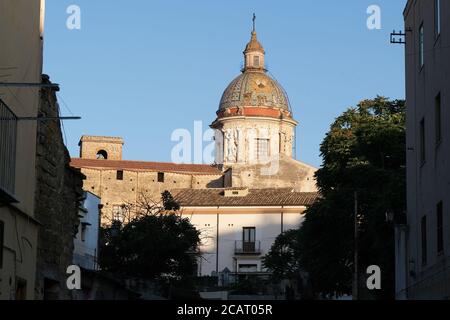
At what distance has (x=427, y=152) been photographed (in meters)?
26.7

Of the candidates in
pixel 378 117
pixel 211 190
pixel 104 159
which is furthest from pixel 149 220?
pixel 104 159

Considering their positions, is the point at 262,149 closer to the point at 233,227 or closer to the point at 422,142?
the point at 233,227

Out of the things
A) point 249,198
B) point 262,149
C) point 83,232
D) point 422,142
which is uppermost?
point 262,149

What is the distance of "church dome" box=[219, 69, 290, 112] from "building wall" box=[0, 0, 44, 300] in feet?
285

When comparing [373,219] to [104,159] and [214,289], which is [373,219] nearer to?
[214,289]

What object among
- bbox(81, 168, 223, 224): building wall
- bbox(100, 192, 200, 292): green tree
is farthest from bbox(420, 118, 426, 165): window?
bbox(81, 168, 223, 224): building wall

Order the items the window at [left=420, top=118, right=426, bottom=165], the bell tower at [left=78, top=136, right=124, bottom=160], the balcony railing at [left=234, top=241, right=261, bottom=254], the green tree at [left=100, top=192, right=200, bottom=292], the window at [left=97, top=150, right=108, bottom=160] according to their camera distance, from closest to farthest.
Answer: the window at [left=420, top=118, right=426, bottom=165]
the green tree at [left=100, top=192, right=200, bottom=292]
the balcony railing at [left=234, top=241, right=261, bottom=254]
the bell tower at [left=78, top=136, right=124, bottom=160]
the window at [left=97, top=150, right=108, bottom=160]

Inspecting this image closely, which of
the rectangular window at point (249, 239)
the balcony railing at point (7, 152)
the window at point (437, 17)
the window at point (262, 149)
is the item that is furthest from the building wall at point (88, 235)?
the window at point (262, 149)

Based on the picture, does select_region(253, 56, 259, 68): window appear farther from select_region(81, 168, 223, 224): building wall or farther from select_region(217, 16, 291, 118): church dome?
select_region(81, 168, 223, 224): building wall

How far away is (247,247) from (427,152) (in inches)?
2244

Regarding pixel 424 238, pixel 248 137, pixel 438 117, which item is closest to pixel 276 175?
pixel 248 137

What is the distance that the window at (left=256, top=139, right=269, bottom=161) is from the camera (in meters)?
107

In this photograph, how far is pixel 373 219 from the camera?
38688 mm
